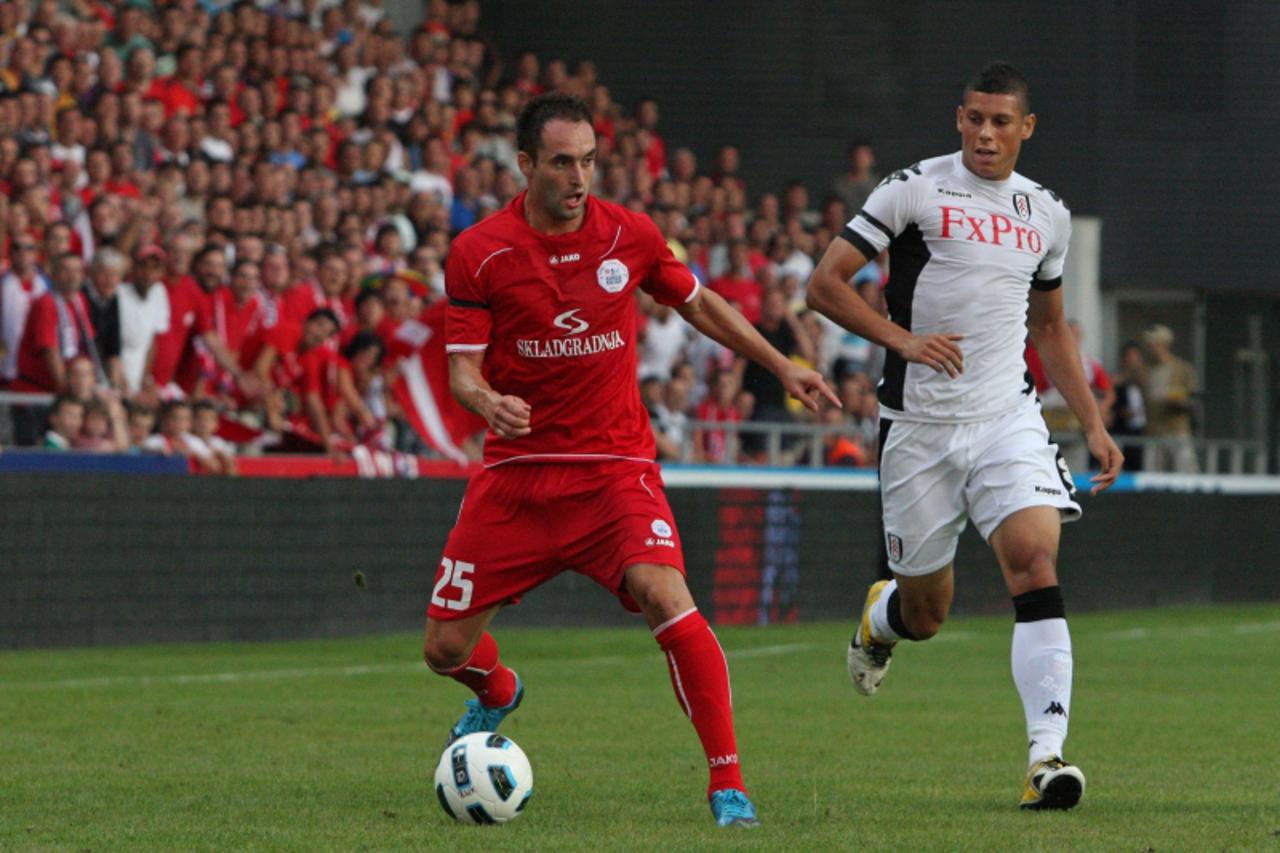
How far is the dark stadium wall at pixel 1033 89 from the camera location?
2739 centimetres

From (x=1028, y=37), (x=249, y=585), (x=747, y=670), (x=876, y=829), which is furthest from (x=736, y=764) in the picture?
(x=1028, y=37)

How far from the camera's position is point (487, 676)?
27.8ft

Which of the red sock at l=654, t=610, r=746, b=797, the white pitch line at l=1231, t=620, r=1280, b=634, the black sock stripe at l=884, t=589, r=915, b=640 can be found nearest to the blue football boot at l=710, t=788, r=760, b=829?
the red sock at l=654, t=610, r=746, b=797

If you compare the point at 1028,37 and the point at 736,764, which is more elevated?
the point at 1028,37

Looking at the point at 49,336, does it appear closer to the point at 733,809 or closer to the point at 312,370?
the point at 312,370

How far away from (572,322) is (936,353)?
4.31 ft

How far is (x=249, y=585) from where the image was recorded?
630 inches

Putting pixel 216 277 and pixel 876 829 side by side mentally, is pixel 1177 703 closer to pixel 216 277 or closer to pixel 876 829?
pixel 876 829

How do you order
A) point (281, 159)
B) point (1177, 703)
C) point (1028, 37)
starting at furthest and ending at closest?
point (1028, 37)
point (281, 159)
point (1177, 703)

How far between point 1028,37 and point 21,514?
637 inches

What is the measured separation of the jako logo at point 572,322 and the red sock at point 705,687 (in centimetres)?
104

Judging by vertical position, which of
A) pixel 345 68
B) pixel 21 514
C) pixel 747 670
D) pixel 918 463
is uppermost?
pixel 345 68

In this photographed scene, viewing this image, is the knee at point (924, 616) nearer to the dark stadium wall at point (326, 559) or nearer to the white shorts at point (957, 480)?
the white shorts at point (957, 480)

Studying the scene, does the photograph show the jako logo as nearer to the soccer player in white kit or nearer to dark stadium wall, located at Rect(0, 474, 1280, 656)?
the soccer player in white kit
